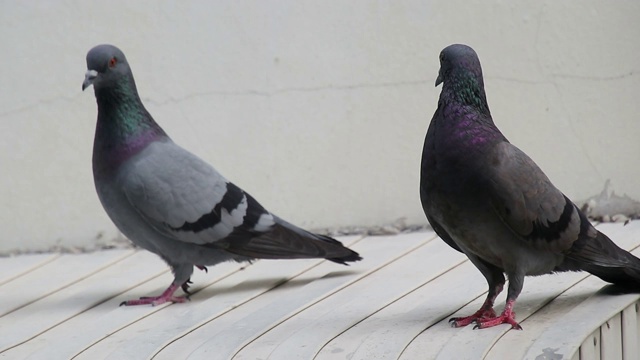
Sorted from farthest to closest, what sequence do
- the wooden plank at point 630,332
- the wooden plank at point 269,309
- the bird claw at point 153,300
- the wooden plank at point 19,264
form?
the wooden plank at point 19,264 → the bird claw at point 153,300 → the wooden plank at point 630,332 → the wooden plank at point 269,309

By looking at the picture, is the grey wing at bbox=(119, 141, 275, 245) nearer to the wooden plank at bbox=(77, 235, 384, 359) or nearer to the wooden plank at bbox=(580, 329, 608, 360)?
the wooden plank at bbox=(77, 235, 384, 359)

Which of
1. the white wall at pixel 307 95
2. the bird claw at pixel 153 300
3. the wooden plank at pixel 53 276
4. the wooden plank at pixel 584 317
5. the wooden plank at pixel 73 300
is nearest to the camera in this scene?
the wooden plank at pixel 584 317

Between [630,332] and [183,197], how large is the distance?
157 centimetres

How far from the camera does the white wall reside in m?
5.02

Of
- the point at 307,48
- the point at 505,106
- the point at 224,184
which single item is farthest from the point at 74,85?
the point at 505,106

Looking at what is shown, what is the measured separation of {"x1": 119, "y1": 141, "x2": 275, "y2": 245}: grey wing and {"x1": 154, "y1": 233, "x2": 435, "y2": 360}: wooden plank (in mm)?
278

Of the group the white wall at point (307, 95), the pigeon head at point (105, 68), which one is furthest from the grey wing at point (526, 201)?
the white wall at point (307, 95)

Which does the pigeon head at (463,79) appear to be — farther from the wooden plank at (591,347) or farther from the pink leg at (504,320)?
the wooden plank at (591,347)

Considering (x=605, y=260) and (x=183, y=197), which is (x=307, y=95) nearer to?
(x=183, y=197)

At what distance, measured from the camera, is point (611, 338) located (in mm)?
3354

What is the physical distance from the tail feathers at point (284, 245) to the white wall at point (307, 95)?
1075 millimetres

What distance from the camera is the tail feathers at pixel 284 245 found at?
3983mm

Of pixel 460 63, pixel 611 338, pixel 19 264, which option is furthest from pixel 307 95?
pixel 611 338

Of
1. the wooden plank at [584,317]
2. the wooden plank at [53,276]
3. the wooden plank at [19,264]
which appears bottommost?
the wooden plank at [584,317]
